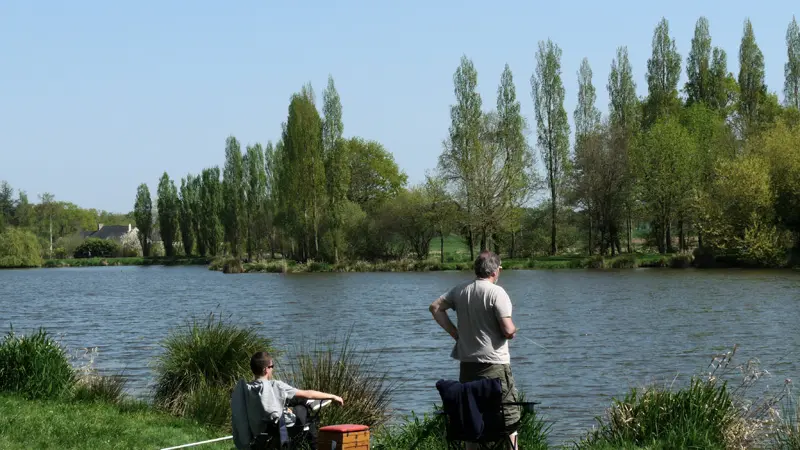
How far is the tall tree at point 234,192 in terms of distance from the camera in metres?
79.6

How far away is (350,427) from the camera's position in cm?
716

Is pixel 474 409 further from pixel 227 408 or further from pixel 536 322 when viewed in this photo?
pixel 536 322

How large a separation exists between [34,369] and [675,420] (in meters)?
7.61

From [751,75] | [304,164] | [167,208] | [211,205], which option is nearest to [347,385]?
[304,164]

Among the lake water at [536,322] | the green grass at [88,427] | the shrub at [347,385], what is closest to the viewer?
the green grass at [88,427]

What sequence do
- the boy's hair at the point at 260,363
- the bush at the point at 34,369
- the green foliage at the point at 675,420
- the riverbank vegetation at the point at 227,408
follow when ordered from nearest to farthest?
the boy's hair at the point at 260,363, the green foliage at the point at 675,420, the riverbank vegetation at the point at 227,408, the bush at the point at 34,369

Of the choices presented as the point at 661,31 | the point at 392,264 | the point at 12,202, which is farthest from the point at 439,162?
the point at 12,202

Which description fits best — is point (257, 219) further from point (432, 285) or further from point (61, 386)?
point (61, 386)

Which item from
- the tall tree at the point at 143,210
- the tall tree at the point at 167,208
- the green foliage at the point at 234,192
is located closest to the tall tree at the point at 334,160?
the green foliage at the point at 234,192

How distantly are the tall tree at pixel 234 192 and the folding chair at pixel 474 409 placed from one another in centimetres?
7397

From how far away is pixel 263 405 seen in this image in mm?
7320

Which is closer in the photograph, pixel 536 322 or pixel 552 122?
pixel 536 322

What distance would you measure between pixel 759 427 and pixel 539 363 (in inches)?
378

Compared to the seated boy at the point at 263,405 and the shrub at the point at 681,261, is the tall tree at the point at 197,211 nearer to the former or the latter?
the shrub at the point at 681,261
